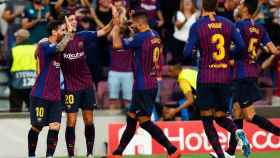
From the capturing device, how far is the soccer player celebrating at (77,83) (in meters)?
14.2

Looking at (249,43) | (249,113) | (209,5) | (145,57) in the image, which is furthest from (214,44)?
(249,113)

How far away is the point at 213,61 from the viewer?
43.0ft

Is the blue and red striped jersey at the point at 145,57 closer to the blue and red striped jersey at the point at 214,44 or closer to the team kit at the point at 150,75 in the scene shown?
the team kit at the point at 150,75

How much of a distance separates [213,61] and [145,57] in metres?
1.03

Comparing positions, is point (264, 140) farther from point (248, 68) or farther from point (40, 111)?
point (40, 111)

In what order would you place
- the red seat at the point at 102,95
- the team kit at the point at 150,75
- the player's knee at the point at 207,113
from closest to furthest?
the team kit at the point at 150,75
the player's knee at the point at 207,113
the red seat at the point at 102,95

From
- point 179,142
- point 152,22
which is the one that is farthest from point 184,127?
point 152,22

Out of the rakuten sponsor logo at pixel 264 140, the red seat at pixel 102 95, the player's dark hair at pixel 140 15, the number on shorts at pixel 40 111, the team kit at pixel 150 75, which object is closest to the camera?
the team kit at pixel 150 75

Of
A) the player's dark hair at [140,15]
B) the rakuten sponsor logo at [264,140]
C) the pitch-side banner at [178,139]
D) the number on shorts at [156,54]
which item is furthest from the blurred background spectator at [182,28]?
the player's dark hair at [140,15]

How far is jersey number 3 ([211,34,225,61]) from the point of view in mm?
13031

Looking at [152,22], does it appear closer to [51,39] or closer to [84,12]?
[84,12]

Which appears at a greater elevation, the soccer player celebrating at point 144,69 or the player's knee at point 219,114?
the soccer player celebrating at point 144,69

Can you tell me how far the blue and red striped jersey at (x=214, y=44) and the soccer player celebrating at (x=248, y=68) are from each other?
1.06 m

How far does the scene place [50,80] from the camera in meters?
13.7
